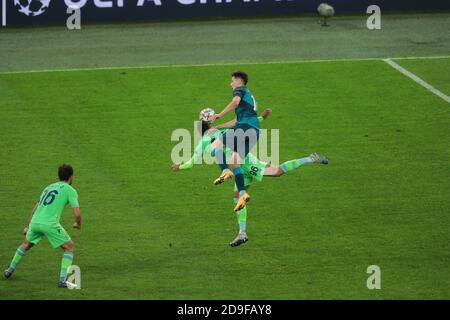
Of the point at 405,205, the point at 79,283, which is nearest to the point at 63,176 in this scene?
the point at 79,283

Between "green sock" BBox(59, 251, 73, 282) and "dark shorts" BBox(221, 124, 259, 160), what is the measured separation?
3.80 m

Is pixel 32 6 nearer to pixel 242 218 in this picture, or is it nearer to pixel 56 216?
pixel 242 218

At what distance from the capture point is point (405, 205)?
21.4 meters

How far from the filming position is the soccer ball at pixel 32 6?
109 feet

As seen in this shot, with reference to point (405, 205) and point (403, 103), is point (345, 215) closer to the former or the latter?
point (405, 205)

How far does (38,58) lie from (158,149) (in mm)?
8185

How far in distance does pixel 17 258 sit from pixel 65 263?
35.9 inches

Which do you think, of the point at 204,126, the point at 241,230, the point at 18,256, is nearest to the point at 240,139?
the point at 204,126

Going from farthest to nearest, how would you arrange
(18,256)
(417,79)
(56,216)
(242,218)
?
(417,79), (242,218), (18,256), (56,216)

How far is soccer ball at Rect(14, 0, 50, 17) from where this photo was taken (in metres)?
33.2

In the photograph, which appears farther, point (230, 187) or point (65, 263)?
point (230, 187)

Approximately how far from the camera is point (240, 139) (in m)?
19.2

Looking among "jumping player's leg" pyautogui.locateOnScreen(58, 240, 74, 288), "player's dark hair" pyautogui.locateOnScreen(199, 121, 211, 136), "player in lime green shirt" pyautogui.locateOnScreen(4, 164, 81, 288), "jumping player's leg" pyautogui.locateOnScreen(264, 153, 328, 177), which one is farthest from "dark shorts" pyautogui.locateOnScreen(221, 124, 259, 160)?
"jumping player's leg" pyautogui.locateOnScreen(58, 240, 74, 288)

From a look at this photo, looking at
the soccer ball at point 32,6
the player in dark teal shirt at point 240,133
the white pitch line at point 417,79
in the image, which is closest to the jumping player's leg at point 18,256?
the player in dark teal shirt at point 240,133
